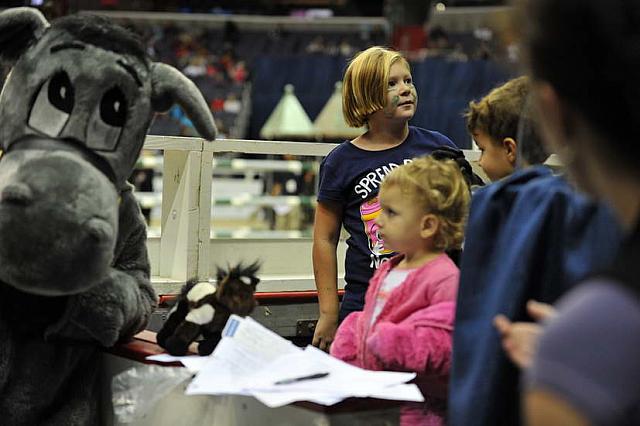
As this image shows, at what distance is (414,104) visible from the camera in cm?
252

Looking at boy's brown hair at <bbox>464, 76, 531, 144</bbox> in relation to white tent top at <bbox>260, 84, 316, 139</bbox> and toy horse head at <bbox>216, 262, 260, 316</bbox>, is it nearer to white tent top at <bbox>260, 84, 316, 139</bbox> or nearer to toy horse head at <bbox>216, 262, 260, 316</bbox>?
toy horse head at <bbox>216, 262, 260, 316</bbox>

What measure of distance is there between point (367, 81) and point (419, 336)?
3.49 feet

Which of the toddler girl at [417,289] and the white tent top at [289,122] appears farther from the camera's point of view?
the white tent top at [289,122]

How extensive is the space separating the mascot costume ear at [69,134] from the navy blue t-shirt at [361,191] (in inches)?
24.1

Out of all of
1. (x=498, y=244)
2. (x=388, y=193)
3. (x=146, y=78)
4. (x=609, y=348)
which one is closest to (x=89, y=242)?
(x=146, y=78)

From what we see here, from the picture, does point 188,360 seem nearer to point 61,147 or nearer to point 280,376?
point 280,376

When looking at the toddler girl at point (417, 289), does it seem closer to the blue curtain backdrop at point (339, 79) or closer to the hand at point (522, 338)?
the hand at point (522, 338)

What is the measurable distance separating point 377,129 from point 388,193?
2.62 feet

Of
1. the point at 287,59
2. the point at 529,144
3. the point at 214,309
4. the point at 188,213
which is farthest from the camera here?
the point at 287,59

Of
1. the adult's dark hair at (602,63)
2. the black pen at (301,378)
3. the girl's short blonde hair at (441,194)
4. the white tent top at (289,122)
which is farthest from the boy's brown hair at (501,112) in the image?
the white tent top at (289,122)

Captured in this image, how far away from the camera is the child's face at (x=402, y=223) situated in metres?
1.72

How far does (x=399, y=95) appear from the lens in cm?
248

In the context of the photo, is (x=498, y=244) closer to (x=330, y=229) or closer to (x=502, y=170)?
(x=502, y=170)

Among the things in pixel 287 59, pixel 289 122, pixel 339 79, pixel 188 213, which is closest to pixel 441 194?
pixel 188 213
